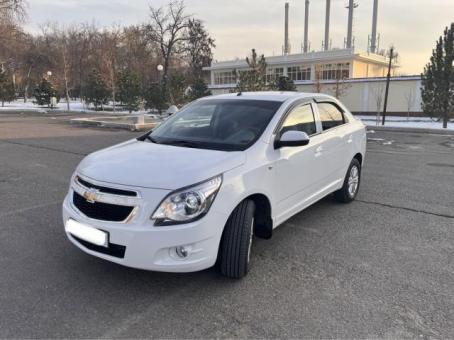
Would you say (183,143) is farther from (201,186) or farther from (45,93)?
(45,93)

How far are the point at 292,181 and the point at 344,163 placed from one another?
5.35 feet

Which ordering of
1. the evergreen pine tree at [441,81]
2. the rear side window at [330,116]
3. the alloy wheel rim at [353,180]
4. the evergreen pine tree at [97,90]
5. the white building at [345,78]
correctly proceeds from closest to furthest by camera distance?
the rear side window at [330,116], the alloy wheel rim at [353,180], the evergreen pine tree at [441,81], the white building at [345,78], the evergreen pine tree at [97,90]

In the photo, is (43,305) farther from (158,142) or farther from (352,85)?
(352,85)

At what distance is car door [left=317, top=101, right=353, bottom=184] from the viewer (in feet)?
16.3

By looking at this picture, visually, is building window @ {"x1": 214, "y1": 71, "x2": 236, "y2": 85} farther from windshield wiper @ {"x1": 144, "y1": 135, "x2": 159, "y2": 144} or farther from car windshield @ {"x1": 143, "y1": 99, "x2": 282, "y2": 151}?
windshield wiper @ {"x1": 144, "y1": 135, "x2": 159, "y2": 144}

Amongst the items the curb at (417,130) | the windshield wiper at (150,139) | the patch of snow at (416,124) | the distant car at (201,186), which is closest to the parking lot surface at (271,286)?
the distant car at (201,186)

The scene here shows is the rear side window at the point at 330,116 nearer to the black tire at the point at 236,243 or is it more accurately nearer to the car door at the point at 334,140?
the car door at the point at 334,140

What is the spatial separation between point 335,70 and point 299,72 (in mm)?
4243

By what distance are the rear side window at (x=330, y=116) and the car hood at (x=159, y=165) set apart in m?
1.92

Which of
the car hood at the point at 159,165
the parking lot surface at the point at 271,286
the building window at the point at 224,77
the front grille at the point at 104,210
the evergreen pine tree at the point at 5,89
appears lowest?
the parking lot surface at the point at 271,286

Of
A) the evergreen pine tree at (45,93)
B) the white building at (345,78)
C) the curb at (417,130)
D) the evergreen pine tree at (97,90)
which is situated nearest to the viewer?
the curb at (417,130)

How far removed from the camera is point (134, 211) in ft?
9.91

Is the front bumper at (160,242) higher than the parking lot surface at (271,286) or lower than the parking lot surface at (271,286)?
higher

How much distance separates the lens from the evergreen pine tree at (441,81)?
884 inches
